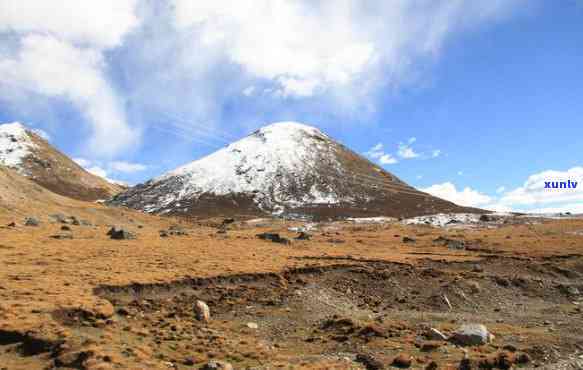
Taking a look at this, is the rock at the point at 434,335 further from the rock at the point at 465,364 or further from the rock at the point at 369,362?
the rock at the point at 369,362

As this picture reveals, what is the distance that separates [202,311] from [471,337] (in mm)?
14211

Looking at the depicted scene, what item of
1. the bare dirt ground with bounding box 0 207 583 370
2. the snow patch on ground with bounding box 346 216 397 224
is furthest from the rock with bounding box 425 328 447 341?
the snow patch on ground with bounding box 346 216 397 224

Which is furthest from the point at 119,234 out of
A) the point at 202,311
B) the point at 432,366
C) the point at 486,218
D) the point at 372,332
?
the point at 486,218

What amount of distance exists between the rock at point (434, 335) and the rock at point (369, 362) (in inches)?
181

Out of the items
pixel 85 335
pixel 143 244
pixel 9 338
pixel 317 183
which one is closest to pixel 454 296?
pixel 85 335

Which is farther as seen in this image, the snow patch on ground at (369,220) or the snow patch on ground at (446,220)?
the snow patch on ground at (369,220)

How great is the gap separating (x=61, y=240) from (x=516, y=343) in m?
40.8

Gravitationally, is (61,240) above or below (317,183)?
below

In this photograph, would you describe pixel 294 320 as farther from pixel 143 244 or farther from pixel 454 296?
pixel 143 244

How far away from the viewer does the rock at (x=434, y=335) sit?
20.4m

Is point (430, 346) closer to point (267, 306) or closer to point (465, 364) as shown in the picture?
point (465, 364)

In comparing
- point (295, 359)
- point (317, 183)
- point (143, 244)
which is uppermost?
point (317, 183)

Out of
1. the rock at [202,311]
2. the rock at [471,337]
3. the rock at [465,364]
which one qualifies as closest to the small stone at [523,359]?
the rock at [465,364]

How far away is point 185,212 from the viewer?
16762 cm
